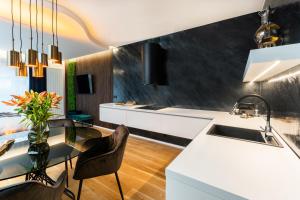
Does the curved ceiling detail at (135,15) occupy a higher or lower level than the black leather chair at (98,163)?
higher

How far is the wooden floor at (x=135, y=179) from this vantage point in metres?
1.83

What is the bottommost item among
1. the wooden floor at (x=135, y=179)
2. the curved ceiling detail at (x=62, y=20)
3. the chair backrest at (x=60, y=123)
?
the wooden floor at (x=135, y=179)

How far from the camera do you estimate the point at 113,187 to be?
197cm

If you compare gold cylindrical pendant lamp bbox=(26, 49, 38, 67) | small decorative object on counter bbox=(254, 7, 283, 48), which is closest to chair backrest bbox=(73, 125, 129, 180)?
gold cylindrical pendant lamp bbox=(26, 49, 38, 67)

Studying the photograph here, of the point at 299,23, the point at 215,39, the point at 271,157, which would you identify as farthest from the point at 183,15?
the point at 271,157

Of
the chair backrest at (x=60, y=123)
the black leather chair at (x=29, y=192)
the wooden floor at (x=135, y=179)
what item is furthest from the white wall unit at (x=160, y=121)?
the black leather chair at (x=29, y=192)

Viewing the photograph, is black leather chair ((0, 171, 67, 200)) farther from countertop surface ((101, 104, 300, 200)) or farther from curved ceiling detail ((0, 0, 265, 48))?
curved ceiling detail ((0, 0, 265, 48))

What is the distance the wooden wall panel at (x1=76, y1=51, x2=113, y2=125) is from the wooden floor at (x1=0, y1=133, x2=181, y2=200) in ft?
8.03

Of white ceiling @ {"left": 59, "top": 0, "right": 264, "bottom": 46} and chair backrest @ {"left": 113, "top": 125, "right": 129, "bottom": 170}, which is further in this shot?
white ceiling @ {"left": 59, "top": 0, "right": 264, "bottom": 46}

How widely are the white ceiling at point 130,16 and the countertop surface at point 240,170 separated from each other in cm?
218

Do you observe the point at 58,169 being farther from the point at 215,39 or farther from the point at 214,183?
the point at 215,39

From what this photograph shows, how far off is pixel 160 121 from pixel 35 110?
6.53ft

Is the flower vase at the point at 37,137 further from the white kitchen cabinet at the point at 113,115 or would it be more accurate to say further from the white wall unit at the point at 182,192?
the white kitchen cabinet at the point at 113,115

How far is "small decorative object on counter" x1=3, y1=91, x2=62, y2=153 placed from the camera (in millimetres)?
1427
